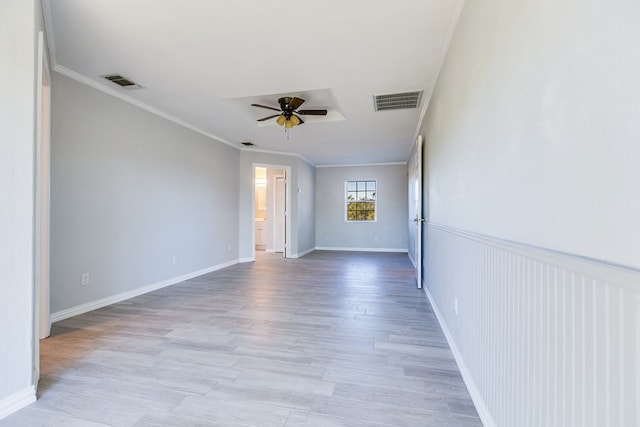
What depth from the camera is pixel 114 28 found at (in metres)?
2.39

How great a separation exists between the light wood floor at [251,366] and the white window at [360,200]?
518cm

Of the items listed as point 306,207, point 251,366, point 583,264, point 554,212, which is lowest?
point 251,366

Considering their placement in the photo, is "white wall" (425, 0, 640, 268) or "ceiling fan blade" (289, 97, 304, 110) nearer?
"white wall" (425, 0, 640, 268)

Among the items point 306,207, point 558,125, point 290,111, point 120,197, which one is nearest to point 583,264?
point 558,125

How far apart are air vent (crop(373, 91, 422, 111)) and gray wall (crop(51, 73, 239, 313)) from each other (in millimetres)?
3036

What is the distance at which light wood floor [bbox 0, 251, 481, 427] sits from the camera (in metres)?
1.60

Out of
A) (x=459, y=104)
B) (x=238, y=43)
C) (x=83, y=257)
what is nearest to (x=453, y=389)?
(x=459, y=104)

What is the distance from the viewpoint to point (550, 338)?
2.91 feet

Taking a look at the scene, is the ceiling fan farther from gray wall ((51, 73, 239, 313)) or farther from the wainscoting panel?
the wainscoting panel

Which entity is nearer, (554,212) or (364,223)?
(554,212)

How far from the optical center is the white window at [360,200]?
348 inches

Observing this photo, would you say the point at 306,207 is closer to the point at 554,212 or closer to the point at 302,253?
the point at 302,253

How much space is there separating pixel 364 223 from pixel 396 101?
526cm

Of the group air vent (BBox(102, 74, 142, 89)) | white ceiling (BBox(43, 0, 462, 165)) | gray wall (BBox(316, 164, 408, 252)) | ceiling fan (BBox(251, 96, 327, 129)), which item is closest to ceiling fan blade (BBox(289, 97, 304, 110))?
ceiling fan (BBox(251, 96, 327, 129))
